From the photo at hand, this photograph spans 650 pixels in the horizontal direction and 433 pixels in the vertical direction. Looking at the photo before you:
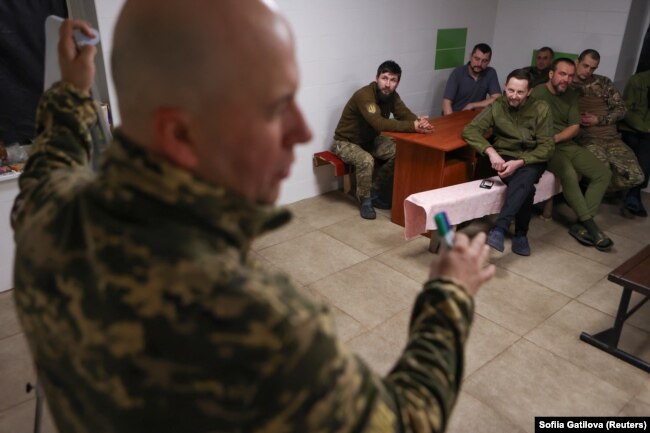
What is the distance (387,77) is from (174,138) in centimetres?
384

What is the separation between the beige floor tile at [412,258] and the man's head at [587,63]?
1945 millimetres

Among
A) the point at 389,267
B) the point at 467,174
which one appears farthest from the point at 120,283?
the point at 467,174

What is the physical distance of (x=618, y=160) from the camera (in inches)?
167

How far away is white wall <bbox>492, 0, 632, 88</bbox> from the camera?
4.75 metres

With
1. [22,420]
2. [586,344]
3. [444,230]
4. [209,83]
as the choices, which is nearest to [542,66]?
[586,344]

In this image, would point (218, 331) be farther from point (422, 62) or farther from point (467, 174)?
point (422, 62)

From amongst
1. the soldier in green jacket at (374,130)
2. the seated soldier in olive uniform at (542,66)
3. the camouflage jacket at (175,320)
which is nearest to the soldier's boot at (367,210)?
the soldier in green jacket at (374,130)

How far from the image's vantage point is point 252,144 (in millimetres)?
616

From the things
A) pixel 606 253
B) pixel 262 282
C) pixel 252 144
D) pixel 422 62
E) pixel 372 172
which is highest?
pixel 252 144

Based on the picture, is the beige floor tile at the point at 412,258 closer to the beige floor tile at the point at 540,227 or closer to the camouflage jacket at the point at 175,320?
the beige floor tile at the point at 540,227

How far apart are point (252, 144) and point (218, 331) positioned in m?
0.22

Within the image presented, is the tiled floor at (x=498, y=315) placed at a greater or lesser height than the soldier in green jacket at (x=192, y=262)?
lesser

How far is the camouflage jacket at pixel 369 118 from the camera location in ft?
13.7

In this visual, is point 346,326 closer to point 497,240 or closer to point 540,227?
point 497,240
